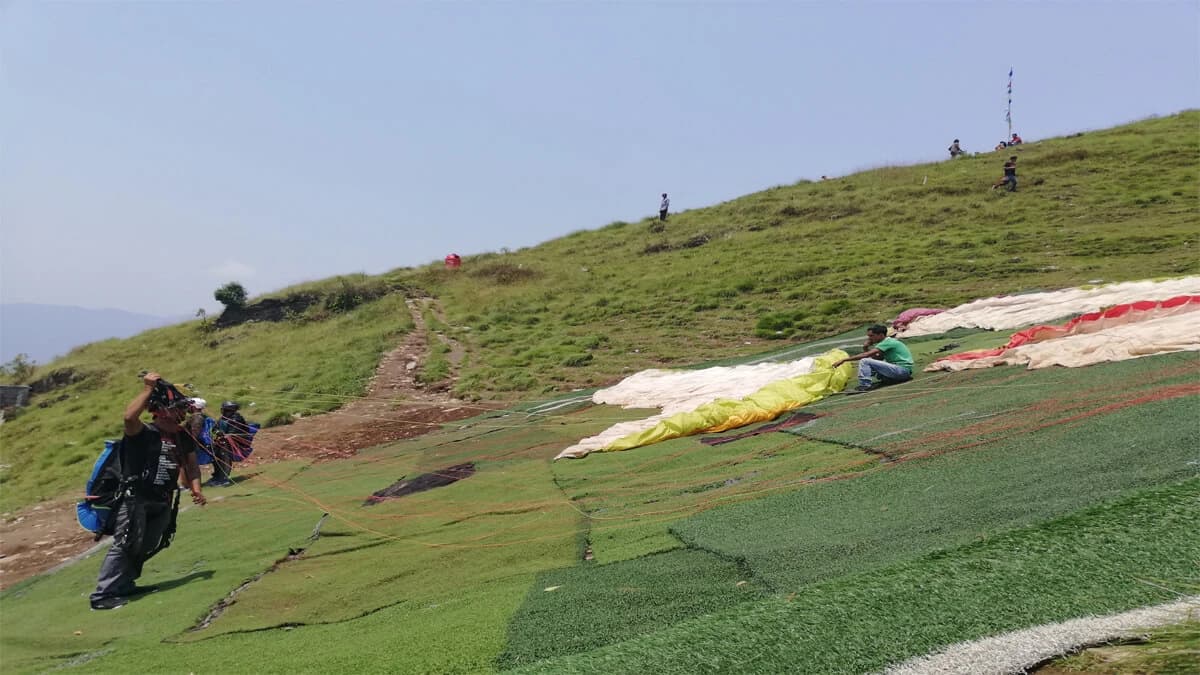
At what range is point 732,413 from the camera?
778cm

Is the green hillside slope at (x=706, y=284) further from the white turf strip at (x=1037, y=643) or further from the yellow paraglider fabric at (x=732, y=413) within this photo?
the white turf strip at (x=1037, y=643)

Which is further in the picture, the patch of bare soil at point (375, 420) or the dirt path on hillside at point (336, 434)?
the patch of bare soil at point (375, 420)

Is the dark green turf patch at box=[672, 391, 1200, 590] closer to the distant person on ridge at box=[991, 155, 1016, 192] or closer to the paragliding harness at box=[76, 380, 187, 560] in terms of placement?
the paragliding harness at box=[76, 380, 187, 560]

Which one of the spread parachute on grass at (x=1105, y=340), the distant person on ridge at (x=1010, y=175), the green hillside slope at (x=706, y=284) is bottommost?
the spread parachute on grass at (x=1105, y=340)

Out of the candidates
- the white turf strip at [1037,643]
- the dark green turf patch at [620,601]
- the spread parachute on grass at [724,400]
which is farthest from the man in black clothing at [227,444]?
the white turf strip at [1037,643]

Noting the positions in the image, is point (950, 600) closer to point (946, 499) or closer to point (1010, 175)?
point (946, 499)

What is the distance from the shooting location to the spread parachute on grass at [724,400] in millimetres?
7762

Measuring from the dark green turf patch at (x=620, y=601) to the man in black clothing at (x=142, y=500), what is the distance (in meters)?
3.60

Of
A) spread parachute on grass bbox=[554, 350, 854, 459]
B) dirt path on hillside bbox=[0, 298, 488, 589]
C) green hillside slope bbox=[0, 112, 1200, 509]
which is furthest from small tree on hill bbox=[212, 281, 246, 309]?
spread parachute on grass bbox=[554, 350, 854, 459]

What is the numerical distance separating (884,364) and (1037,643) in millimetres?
5634

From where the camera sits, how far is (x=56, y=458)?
14.7 meters

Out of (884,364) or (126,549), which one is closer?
(126,549)

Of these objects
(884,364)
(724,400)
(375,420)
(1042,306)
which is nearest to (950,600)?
(724,400)

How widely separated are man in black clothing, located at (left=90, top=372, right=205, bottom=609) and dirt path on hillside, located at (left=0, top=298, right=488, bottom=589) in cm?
288
